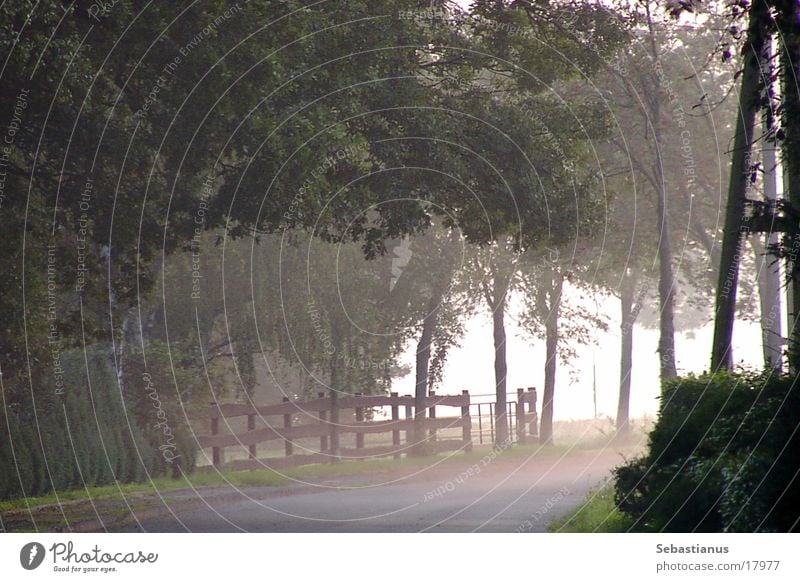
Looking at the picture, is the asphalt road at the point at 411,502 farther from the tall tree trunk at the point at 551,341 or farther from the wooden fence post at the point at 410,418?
the wooden fence post at the point at 410,418

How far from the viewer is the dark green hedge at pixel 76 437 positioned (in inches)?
747

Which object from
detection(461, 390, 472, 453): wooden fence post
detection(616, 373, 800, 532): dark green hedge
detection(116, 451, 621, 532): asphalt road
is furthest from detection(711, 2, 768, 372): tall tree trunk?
detection(461, 390, 472, 453): wooden fence post

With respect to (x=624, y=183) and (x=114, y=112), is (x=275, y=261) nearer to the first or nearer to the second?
(x=624, y=183)

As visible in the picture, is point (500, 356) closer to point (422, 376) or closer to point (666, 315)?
point (422, 376)

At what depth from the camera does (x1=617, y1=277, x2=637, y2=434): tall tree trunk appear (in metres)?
26.8

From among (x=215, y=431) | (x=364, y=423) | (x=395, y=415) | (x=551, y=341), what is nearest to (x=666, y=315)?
(x=551, y=341)

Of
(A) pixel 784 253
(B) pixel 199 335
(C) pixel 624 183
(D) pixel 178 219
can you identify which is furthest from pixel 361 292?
(A) pixel 784 253

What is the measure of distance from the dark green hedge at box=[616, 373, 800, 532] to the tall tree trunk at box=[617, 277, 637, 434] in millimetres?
13134

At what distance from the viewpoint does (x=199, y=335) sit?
28.6 metres

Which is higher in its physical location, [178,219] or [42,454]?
[178,219]

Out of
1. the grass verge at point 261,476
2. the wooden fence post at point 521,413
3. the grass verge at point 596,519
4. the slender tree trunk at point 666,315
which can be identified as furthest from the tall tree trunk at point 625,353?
the grass verge at point 596,519

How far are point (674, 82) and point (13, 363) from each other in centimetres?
1870

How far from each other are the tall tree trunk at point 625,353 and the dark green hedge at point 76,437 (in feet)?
39.0

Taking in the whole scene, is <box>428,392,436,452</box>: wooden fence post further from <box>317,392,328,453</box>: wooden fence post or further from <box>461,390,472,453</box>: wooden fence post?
<box>317,392,328,453</box>: wooden fence post
